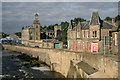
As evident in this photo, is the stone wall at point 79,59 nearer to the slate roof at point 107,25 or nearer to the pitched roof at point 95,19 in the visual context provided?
the pitched roof at point 95,19

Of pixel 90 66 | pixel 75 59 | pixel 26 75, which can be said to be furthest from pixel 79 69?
pixel 26 75

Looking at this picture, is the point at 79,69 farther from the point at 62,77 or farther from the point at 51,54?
the point at 51,54

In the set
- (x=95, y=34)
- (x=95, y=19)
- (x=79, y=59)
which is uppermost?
(x=95, y=19)

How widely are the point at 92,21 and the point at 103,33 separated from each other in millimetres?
3440

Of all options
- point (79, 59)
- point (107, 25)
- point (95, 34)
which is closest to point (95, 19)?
point (107, 25)

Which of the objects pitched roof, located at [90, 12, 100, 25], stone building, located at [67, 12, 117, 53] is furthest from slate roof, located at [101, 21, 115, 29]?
pitched roof, located at [90, 12, 100, 25]

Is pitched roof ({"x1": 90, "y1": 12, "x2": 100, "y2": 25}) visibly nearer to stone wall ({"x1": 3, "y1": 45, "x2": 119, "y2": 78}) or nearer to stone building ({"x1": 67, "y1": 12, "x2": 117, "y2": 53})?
stone building ({"x1": 67, "y1": 12, "x2": 117, "y2": 53})

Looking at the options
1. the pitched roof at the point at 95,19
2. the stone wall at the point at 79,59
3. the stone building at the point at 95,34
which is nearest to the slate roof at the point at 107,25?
the stone building at the point at 95,34

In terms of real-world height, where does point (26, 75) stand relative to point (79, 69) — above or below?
below

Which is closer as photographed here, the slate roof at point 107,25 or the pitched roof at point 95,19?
the slate roof at point 107,25

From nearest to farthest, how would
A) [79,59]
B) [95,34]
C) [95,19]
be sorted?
1. [79,59]
2. [95,34]
3. [95,19]

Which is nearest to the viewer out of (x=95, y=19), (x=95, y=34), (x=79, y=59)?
(x=79, y=59)

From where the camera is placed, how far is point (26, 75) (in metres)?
31.1

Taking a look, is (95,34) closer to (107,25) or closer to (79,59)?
(107,25)
